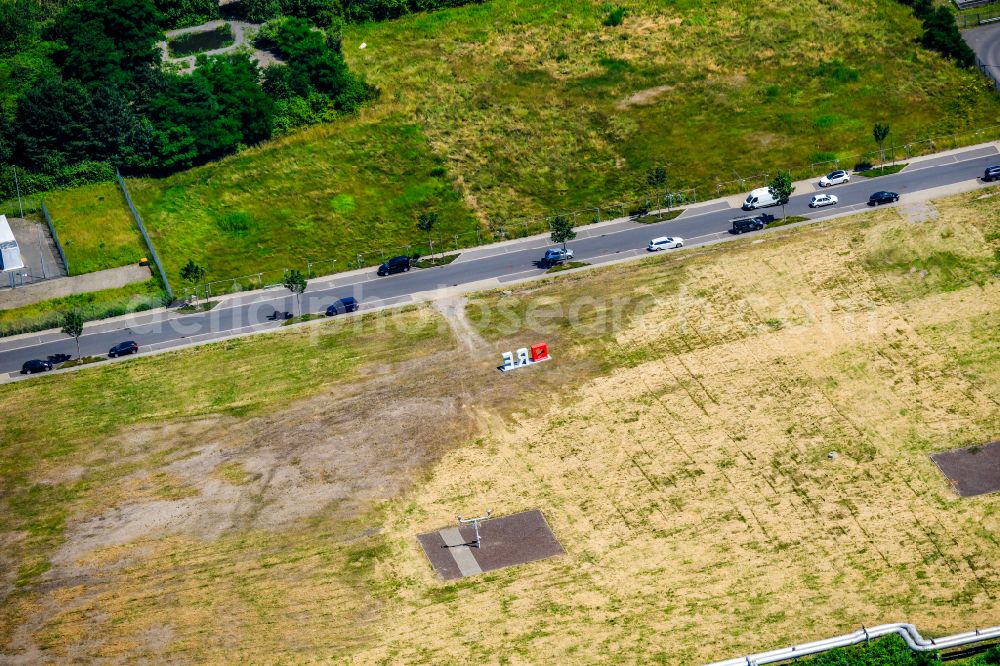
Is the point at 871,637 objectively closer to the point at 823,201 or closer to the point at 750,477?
the point at 750,477

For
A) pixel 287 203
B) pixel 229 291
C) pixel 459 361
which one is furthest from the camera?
pixel 287 203

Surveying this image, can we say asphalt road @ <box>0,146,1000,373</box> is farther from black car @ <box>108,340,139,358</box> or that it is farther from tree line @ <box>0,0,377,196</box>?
tree line @ <box>0,0,377,196</box>

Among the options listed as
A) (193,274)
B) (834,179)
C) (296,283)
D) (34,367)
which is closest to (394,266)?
(296,283)

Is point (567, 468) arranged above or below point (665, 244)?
below

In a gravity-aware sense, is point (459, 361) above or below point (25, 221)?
below

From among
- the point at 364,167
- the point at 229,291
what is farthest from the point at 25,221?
the point at 364,167

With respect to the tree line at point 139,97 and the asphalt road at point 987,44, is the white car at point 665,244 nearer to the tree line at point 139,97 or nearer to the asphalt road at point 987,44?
the tree line at point 139,97

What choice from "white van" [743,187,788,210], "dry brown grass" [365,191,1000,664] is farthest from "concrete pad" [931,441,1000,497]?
"white van" [743,187,788,210]

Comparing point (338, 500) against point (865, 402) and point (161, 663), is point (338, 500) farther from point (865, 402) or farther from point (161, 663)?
point (865, 402)
